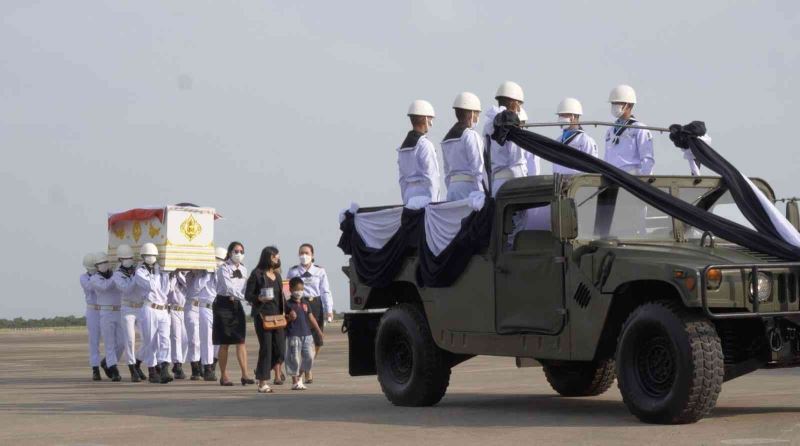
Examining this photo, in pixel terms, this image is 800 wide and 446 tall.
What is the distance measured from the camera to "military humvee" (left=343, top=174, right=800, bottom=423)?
11875mm

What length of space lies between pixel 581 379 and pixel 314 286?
597 cm

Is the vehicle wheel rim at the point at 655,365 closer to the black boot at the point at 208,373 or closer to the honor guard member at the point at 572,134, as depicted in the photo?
the honor guard member at the point at 572,134

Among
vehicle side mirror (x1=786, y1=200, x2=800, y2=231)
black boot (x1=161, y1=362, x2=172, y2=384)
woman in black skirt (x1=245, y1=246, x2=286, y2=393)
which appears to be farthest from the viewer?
black boot (x1=161, y1=362, x2=172, y2=384)

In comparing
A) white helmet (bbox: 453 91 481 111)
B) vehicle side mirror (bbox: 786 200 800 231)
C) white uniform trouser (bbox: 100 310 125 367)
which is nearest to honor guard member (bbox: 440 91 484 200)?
white helmet (bbox: 453 91 481 111)

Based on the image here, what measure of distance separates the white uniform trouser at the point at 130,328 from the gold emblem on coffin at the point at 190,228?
1.39m

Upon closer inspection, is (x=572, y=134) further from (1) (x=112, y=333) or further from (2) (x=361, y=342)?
(1) (x=112, y=333)

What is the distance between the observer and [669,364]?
39.8 ft

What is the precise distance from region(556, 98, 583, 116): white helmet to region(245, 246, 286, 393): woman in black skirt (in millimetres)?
4427

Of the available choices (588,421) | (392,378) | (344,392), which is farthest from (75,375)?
(588,421)

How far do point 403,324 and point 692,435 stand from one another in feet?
14.8

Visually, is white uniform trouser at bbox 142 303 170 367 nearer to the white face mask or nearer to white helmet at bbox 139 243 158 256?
white helmet at bbox 139 243 158 256

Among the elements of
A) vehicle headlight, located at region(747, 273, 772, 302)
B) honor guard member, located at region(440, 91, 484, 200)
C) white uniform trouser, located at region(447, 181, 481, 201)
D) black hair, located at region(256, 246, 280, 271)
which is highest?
honor guard member, located at region(440, 91, 484, 200)

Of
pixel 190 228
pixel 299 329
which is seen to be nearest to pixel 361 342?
pixel 299 329

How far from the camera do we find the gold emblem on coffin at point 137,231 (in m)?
23.6
